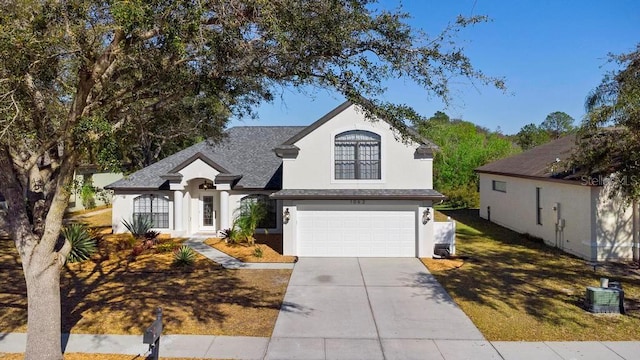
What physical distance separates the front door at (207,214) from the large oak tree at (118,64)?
527 inches

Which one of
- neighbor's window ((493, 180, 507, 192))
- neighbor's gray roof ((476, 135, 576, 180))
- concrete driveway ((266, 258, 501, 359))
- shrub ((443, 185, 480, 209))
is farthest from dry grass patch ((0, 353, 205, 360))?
shrub ((443, 185, 480, 209))

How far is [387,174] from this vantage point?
16.7 metres

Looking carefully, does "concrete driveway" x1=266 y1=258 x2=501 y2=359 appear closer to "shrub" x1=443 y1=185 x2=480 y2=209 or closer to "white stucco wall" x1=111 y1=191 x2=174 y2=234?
"white stucco wall" x1=111 y1=191 x2=174 y2=234

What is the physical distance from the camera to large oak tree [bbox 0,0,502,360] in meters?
6.68

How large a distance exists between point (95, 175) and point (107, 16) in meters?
30.0

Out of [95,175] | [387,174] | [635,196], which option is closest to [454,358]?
[635,196]

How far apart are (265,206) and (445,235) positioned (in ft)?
28.0

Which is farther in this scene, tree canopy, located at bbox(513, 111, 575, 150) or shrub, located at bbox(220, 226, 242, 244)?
tree canopy, located at bbox(513, 111, 575, 150)

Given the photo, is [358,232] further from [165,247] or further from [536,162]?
[536,162]

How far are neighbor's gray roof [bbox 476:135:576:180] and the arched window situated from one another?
1205 cm

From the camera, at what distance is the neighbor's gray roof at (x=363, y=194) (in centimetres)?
1619

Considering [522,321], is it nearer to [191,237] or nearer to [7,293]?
[7,293]

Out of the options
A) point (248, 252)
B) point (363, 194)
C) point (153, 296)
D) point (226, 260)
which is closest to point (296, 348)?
point (153, 296)

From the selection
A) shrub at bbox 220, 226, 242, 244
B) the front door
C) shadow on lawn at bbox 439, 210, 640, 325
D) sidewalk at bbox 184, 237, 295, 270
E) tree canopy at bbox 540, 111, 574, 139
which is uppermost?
tree canopy at bbox 540, 111, 574, 139
